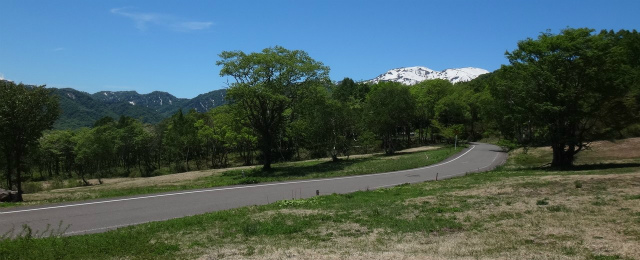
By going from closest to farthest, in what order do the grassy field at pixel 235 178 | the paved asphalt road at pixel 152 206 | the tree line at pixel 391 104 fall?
the paved asphalt road at pixel 152 206, the grassy field at pixel 235 178, the tree line at pixel 391 104

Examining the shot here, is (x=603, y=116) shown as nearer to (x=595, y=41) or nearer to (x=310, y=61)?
(x=595, y=41)

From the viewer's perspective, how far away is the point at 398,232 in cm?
1028

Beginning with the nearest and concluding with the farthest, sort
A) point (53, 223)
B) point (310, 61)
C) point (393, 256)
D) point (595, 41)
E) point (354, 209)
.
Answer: point (393, 256)
point (53, 223)
point (354, 209)
point (595, 41)
point (310, 61)

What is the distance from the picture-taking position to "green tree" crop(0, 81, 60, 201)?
2383 centimetres

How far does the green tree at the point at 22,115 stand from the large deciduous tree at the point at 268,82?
13719 millimetres

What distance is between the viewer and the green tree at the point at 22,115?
23828 mm

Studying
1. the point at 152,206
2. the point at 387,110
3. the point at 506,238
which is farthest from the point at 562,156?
the point at 387,110

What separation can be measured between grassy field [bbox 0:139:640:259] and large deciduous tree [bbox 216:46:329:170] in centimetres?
2049

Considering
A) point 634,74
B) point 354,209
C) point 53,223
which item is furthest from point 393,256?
point 634,74

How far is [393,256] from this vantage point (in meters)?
7.89

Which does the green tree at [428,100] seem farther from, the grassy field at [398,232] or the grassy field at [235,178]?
the grassy field at [398,232]

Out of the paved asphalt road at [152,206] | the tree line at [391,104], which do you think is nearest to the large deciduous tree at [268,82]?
the tree line at [391,104]

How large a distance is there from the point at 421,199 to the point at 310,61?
25015mm

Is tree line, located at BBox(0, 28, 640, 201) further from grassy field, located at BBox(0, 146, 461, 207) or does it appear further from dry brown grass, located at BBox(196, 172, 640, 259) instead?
dry brown grass, located at BBox(196, 172, 640, 259)
